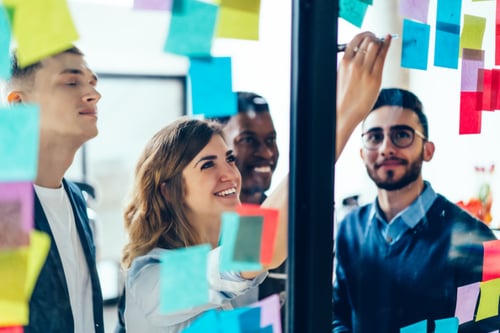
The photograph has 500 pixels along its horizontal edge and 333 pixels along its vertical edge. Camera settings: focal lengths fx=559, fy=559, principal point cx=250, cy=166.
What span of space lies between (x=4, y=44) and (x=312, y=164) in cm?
62

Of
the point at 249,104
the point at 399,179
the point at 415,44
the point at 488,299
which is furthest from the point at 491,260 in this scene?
the point at 249,104

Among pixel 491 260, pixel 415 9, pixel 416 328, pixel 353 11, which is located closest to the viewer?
pixel 353 11

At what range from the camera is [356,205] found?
59.4 inches

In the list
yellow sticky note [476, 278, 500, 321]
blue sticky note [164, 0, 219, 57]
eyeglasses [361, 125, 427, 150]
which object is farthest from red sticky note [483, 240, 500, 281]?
blue sticky note [164, 0, 219, 57]

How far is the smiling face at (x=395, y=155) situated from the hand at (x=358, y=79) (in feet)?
0.33

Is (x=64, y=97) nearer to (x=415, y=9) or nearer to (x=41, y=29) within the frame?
(x=41, y=29)

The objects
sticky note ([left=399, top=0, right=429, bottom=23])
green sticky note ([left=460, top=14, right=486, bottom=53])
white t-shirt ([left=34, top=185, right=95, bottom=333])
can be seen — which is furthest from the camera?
green sticky note ([left=460, top=14, right=486, bottom=53])

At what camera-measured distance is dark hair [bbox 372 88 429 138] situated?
4.58ft

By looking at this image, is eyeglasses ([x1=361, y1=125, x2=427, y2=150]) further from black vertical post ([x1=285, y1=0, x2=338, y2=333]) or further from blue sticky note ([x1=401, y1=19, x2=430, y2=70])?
black vertical post ([x1=285, y1=0, x2=338, y2=333])

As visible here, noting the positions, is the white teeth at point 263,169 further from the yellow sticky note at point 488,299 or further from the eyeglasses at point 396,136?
the yellow sticky note at point 488,299

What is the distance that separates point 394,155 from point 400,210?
0.51 ft

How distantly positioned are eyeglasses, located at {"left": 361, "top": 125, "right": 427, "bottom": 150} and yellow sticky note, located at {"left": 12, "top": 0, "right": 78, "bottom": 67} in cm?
79

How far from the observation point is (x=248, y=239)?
3.78ft

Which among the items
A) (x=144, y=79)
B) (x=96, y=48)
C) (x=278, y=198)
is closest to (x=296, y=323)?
(x=278, y=198)
